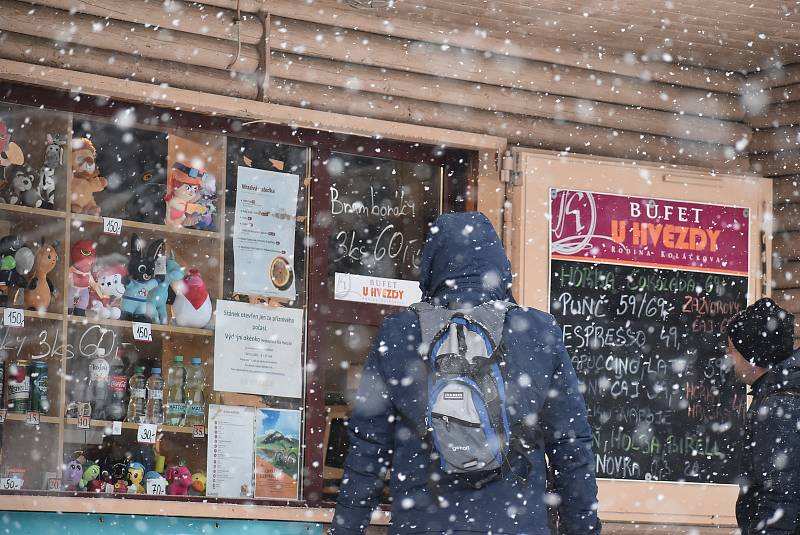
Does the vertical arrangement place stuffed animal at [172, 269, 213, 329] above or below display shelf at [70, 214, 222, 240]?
below

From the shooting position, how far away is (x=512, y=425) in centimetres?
388

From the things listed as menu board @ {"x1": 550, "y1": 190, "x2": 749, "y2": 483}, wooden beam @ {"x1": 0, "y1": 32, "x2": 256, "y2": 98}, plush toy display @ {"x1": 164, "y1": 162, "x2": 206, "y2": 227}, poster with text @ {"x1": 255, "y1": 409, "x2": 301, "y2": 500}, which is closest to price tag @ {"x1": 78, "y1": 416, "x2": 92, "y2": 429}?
poster with text @ {"x1": 255, "y1": 409, "x2": 301, "y2": 500}

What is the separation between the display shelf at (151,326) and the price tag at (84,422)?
474 mm

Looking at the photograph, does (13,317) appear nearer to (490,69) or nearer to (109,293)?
(109,293)

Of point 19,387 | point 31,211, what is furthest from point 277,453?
point 31,211

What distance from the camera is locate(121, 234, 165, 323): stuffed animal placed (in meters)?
6.75

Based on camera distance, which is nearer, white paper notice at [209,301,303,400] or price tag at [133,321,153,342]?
price tag at [133,321,153,342]

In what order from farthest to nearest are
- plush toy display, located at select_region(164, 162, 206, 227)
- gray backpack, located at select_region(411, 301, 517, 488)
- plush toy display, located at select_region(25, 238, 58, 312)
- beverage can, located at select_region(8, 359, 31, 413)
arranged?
plush toy display, located at select_region(164, 162, 206, 227) < plush toy display, located at select_region(25, 238, 58, 312) < beverage can, located at select_region(8, 359, 31, 413) < gray backpack, located at select_region(411, 301, 517, 488)

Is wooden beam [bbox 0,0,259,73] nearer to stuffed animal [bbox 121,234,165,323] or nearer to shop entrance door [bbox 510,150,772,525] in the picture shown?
stuffed animal [bbox 121,234,165,323]

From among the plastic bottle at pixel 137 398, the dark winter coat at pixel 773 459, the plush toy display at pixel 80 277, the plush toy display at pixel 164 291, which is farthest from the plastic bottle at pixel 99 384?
the dark winter coat at pixel 773 459

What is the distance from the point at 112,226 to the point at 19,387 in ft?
3.09

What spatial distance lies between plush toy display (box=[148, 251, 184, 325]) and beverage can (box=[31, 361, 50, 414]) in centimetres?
65

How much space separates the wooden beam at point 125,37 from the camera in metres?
6.24

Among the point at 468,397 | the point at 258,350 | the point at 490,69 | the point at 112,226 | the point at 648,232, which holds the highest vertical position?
the point at 490,69
